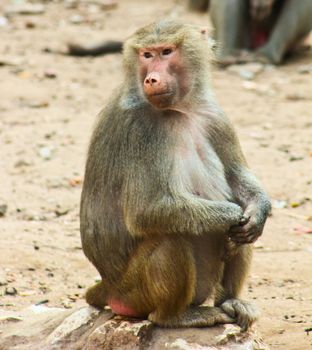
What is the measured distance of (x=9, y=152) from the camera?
785 cm

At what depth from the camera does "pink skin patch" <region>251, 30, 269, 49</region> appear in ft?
37.8

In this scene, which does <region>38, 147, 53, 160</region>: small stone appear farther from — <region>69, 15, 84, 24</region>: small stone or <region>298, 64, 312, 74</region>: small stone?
<region>69, 15, 84, 24</region>: small stone

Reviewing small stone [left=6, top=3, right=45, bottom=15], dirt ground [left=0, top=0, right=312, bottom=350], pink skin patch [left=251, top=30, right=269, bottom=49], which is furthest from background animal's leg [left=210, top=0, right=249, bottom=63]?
small stone [left=6, top=3, right=45, bottom=15]

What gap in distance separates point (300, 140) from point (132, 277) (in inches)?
167

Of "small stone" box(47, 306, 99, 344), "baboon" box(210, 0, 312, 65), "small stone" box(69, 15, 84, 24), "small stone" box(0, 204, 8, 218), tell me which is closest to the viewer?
"small stone" box(47, 306, 99, 344)

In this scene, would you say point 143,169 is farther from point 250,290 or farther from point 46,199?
point 46,199

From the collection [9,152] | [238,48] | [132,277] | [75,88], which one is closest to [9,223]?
[9,152]

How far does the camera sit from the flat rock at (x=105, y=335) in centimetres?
404

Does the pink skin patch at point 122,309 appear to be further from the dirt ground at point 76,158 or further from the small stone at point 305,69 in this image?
the small stone at point 305,69

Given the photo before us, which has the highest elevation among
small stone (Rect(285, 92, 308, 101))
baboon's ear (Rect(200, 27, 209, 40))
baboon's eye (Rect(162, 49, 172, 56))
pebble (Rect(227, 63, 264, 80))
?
baboon's ear (Rect(200, 27, 209, 40))

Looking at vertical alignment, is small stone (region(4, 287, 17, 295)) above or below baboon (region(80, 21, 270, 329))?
below

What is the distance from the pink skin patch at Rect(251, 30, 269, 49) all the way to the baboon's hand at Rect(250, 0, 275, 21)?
1.60ft

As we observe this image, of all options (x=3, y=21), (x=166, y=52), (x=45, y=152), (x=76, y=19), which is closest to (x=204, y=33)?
(x=166, y=52)

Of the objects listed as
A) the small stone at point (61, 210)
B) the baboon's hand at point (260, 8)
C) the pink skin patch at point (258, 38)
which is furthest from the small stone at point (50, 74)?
the small stone at point (61, 210)
